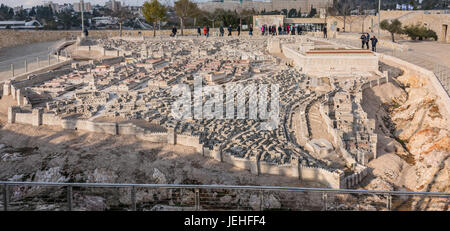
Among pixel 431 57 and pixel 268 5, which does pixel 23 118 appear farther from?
pixel 268 5

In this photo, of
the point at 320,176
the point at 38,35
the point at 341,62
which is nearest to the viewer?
the point at 320,176

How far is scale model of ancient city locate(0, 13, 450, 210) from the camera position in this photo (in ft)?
28.3

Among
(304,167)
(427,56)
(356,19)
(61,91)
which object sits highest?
(356,19)

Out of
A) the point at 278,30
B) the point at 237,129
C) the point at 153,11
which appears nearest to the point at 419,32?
the point at 278,30

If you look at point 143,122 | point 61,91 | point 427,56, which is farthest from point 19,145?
point 427,56

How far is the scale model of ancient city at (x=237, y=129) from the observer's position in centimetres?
862

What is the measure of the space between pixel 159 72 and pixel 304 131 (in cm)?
810

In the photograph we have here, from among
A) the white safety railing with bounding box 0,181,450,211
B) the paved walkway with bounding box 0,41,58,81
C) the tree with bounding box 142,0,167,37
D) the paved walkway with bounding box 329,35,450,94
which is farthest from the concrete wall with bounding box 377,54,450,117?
the tree with bounding box 142,0,167,37

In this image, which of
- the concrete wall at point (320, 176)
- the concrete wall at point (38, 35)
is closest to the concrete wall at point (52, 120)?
the concrete wall at point (320, 176)

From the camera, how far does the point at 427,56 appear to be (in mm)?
18672

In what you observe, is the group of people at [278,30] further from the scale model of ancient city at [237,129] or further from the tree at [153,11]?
the scale model of ancient city at [237,129]

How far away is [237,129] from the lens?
1069 centimetres

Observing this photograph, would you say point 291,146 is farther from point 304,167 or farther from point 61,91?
point 61,91
